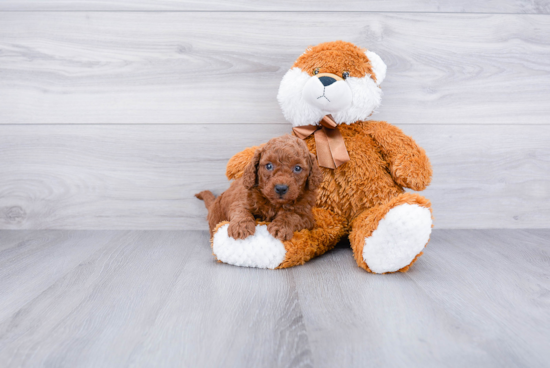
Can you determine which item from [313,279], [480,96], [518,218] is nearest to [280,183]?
[313,279]

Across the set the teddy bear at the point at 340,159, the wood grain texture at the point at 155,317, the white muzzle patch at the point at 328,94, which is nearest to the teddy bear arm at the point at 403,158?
the teddy bear at the point at 340,159

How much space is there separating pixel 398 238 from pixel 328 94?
34 cm

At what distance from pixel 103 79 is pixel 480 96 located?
1053 millimetres

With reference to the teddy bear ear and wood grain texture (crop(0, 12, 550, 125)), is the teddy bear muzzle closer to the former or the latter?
the teddy bear ear

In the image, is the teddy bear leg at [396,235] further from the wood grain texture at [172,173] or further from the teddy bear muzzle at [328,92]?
the wood grain texture at [172,173]

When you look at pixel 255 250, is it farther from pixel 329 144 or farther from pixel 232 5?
pixel 232 5

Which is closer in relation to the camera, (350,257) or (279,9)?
(350,257)

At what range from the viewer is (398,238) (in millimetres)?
728

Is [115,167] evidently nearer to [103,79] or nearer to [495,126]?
[103,79]

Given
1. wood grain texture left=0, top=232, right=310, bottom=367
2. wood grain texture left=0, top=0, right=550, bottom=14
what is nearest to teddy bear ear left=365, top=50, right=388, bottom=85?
wood grain texture left=0, top=0, right=550, bottom=14

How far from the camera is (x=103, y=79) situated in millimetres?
1084

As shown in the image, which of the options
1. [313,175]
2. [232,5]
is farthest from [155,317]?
[232,5]

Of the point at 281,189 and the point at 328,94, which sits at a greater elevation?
the point at 328,94

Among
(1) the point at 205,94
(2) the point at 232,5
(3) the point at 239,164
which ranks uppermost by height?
(2) the point at 232,5
